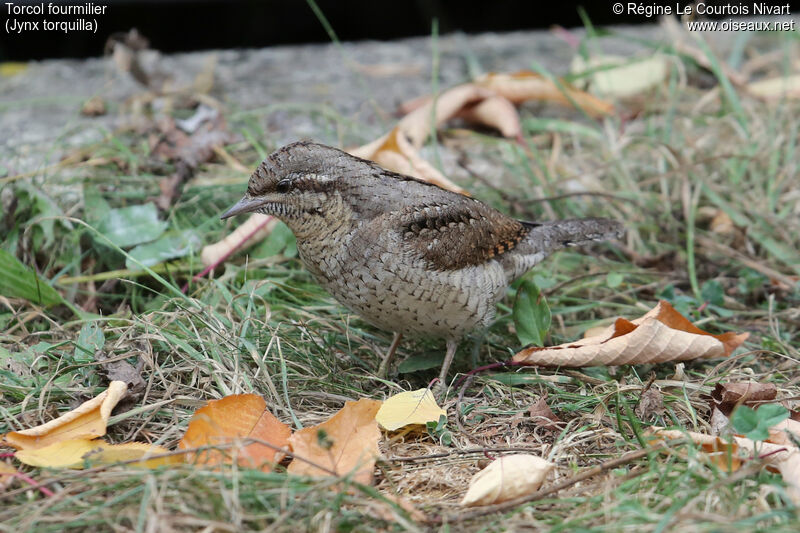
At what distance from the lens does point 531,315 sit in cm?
390

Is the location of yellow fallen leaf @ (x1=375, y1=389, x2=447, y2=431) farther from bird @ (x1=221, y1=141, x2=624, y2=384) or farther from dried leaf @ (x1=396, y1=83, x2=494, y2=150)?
dried leaf @ (x1=396, y1=83, x2=494, y2=150)

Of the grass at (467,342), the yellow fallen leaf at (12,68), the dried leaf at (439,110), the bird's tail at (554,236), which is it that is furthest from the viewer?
the yellow fallen leaf at (12,68)

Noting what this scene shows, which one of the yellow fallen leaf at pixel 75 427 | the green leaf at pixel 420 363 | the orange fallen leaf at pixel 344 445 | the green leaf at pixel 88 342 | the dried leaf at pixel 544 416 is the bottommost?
the green leaf at pixel 420 363

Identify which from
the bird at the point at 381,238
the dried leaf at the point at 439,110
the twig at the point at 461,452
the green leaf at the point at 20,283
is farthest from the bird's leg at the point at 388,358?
the dried leaf at the point at 439,110

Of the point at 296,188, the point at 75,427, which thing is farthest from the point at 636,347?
the point at 75,427

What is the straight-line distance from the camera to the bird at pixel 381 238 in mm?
3516

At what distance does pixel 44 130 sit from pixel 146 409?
3.24 meters

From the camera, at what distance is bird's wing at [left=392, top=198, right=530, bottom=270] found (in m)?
3.57

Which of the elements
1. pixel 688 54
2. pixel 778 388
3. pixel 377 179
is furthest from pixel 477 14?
pixel 778 388

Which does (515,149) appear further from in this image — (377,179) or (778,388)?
(778,388)

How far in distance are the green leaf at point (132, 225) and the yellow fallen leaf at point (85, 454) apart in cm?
167

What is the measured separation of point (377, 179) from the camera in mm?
3709

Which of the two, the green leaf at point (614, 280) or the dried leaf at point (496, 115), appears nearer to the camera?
the green leaf at point (614, 280)

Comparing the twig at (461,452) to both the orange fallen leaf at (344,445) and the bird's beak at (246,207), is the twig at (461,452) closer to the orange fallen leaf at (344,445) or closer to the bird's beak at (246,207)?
the orange fallen leaf at (344,445)
